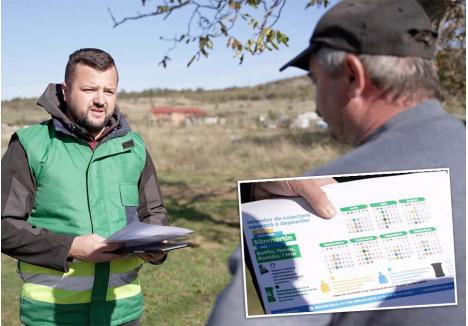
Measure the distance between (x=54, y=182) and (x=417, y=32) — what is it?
63.1 inches

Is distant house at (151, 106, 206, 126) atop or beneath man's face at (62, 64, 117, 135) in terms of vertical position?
beneath

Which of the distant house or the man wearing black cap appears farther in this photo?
the distant house

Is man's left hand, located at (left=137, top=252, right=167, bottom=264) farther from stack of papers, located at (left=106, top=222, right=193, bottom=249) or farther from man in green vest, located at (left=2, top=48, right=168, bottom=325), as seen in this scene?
stack of papers, located at (left=106, top=222, right=193, bottom=249)

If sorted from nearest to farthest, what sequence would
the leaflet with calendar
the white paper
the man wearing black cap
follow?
1. the man wearing black cap
2. the leaflet with calendar
3. the white paper

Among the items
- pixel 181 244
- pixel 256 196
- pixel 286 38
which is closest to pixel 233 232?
pixel 286 38

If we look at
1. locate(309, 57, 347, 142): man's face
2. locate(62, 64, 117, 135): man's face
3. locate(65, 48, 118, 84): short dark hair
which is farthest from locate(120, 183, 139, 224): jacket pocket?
locate(309, 57, 347, 142): man's face

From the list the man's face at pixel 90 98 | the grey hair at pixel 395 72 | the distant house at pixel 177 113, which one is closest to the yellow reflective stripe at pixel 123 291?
the man's face at pixel 90 98

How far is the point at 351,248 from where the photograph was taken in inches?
56.4

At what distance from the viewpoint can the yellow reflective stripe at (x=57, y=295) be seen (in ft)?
8.09

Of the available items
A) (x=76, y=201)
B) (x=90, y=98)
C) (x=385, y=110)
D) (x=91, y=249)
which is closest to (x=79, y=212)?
(x=76, y=201)

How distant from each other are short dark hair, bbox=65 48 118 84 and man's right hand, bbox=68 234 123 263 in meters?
0.70

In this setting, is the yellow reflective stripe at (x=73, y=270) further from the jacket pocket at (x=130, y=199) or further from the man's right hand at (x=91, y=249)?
the jacket pocket at (x=130, y=199)

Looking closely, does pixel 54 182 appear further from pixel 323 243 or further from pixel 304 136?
pixel 304 136

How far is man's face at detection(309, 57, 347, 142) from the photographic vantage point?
1.37 metres
